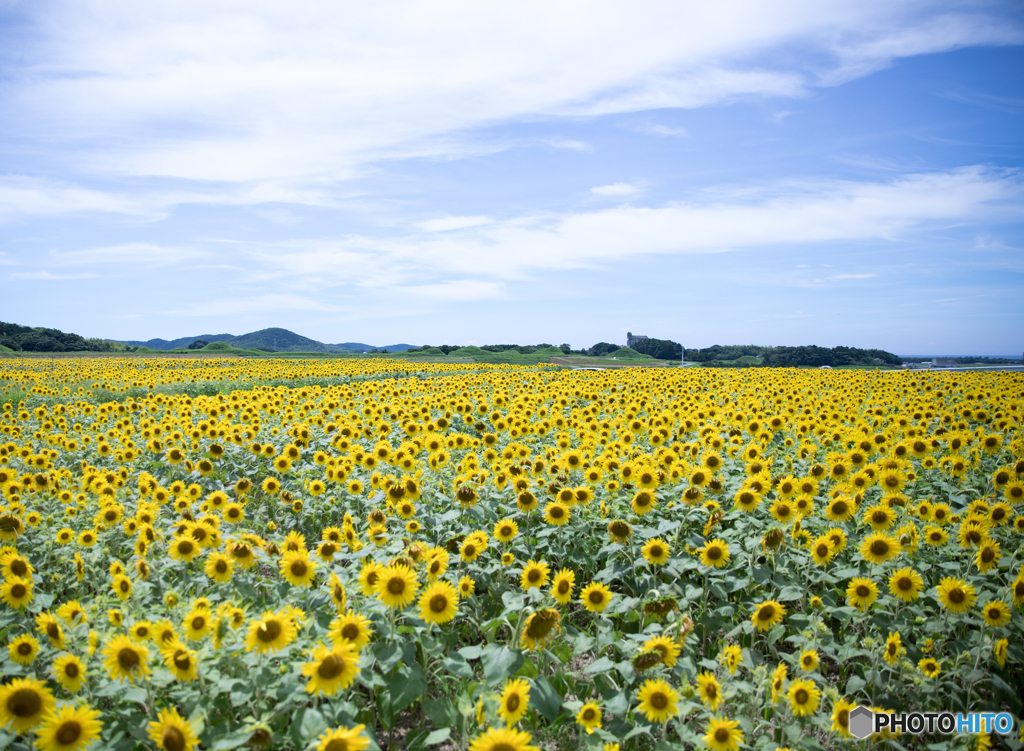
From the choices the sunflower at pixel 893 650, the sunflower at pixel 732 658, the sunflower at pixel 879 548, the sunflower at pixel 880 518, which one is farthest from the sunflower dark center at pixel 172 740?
the sunflower at pixel 880 518

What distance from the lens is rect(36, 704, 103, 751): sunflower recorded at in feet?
7.80

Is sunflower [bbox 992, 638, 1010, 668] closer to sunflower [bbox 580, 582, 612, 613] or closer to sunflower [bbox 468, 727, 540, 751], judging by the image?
sunflower [bbox 580, 582, 612, 613]

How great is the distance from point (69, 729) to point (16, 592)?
170 centimetres

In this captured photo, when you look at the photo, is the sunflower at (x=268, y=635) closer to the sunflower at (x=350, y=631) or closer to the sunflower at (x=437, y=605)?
the sunflower at (x=350, y=631)

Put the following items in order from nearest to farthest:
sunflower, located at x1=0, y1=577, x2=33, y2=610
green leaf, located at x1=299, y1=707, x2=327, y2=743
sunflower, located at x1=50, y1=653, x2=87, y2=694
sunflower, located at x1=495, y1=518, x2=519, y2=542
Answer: green leaf, located at x1=299, y1=707, x2=327, y2=743 < sunflower, located at x1=50, y1=653, x2=87, y2=694 < sunflower, located at x1=0, y1=577, x2=33, y2=610 < sunflower, located at x1=495, y1=518, x2=519, y2=542

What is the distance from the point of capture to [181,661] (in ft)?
8.90

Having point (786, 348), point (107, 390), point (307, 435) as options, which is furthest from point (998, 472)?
point (786, 348)

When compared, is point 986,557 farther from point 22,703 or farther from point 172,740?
point 22,703

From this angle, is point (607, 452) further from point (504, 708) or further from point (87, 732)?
point (87, 732)

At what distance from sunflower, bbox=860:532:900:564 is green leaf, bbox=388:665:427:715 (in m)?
3.51

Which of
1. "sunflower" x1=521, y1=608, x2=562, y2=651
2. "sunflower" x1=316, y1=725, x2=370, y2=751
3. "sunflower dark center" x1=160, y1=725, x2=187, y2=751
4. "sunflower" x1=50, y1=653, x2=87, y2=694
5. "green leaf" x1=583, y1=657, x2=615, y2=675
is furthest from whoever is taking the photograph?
"sunflower" x1=521, y1=608, x2=562, y2=651

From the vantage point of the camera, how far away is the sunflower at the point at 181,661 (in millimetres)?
2703

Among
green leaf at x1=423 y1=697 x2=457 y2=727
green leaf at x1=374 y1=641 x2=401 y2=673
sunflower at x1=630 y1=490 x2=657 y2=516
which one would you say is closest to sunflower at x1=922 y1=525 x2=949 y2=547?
sunflower at x1=630 y1=490 x2=657 y2=516

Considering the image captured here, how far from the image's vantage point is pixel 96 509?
18.8 feet
